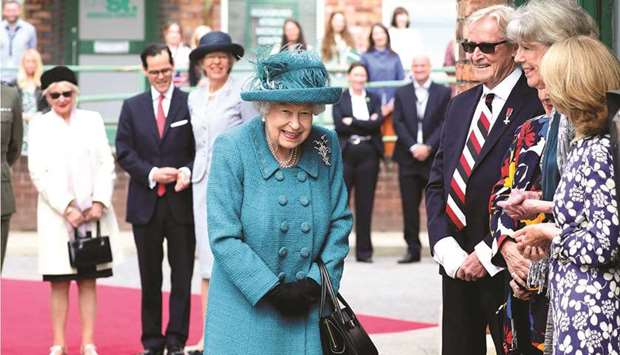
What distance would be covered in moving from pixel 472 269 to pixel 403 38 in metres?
13.1

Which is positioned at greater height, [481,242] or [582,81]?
[582,81]

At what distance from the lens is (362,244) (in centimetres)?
1700

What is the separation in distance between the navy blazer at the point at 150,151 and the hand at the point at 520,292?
15.2 feet

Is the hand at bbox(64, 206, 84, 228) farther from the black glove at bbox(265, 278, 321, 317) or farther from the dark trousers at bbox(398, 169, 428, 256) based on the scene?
the dark trousers at bbox(398, 169, 428, 256)

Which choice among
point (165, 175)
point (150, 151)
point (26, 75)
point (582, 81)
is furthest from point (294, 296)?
point (26, 75)

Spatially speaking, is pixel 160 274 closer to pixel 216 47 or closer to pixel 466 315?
pixel 216 47

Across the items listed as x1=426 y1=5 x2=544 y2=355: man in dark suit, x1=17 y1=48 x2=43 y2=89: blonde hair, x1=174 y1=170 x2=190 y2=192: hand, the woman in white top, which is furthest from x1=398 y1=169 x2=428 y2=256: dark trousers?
x1=426 y1=5 x2=544 y2=355: man in dark suit

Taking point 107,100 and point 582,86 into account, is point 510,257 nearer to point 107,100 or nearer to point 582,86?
point 582,86

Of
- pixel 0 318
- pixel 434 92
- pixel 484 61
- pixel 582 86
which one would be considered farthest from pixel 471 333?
→ pixel 434 92

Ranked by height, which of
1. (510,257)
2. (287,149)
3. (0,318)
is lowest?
(0,318)

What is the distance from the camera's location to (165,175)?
10.9 meters

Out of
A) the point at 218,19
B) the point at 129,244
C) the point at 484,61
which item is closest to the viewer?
the point at 484,61

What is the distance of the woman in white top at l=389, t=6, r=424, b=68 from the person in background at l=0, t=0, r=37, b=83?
178 inches

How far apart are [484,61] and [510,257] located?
1033mm
